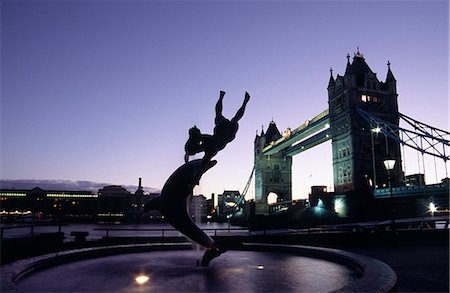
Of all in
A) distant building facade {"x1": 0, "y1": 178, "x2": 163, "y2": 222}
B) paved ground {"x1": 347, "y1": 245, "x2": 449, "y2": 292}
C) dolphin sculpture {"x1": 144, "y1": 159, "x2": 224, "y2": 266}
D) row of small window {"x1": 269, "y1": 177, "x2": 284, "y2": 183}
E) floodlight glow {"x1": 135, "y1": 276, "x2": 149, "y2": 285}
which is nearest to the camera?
paved ground {"x1": 347, "y1": 245, "x2": 449, "y2": 292}

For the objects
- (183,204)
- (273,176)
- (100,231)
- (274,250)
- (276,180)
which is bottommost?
(100,231)

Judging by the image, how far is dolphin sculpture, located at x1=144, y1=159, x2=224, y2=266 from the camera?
10102 millimetres

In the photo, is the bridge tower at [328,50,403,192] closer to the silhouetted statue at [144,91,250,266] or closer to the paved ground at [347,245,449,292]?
the paved ground at [347,245,449,292]

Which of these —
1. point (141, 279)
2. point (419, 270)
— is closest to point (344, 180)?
point (419, 270)

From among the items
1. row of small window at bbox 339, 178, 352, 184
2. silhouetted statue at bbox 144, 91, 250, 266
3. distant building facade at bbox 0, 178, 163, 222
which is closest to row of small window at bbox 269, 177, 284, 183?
row of small window at bbox 339, 178, 352, 184

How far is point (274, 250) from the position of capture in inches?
532

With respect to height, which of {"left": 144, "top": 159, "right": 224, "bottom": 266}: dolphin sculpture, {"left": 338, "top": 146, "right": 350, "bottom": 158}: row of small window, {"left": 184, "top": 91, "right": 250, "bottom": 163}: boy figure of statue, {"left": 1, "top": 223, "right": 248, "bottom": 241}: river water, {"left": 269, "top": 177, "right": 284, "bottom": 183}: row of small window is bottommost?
{"left": 1, "top": 223, "right": 248, "bottom": 241}: river water

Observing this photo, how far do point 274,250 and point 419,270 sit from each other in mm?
5728

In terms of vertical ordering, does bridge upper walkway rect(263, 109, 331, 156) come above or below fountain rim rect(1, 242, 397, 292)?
above

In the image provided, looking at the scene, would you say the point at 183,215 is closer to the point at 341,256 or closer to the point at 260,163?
the point at 341,256

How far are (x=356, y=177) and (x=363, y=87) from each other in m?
18.2

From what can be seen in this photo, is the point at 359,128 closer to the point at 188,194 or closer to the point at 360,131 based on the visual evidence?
the point at 360,131

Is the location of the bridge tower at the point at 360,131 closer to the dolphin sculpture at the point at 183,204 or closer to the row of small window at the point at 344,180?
the row of small window at the point at 344,180

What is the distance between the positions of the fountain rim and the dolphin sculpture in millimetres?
3135
